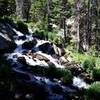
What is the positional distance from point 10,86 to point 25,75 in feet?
9.28

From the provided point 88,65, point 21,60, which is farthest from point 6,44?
point 88,65

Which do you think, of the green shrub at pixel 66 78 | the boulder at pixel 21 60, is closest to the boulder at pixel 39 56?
the boulder at pixel 21 60

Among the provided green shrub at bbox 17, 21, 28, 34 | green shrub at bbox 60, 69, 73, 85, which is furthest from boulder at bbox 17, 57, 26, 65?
green shrub at bbox 17, 21, 28, 34

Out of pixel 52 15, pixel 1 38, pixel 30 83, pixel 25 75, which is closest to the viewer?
pixel 30 83

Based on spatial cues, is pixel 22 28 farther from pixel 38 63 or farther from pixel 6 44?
pixel 38 63

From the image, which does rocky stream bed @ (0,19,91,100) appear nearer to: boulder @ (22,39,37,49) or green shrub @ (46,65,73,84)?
boulder @ (22,39,37,49)

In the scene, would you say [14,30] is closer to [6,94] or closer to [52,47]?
[52,47]

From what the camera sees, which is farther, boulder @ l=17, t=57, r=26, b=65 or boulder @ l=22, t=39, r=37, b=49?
boulder @ l=22, t=39, r=37, b=49

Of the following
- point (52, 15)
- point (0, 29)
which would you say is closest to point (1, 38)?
point (0, 29)

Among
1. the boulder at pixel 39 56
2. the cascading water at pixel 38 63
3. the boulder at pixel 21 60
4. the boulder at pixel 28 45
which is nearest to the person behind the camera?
the cascading water at pixel 38 63

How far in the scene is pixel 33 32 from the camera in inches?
1230

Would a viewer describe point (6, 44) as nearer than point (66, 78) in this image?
No

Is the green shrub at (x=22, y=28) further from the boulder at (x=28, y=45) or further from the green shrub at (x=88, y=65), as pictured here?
the green shrub at (x=88, y=65)

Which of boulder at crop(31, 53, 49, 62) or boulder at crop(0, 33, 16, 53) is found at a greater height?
boulder at crop(0, 33, 16, 53)
